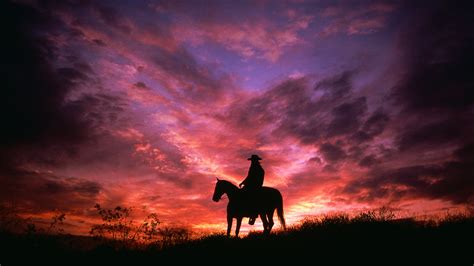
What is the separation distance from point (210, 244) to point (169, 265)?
2473 millimetres

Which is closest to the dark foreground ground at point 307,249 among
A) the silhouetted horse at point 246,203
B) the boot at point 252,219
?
the silhouetted horse at point 246,203

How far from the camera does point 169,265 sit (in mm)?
8391

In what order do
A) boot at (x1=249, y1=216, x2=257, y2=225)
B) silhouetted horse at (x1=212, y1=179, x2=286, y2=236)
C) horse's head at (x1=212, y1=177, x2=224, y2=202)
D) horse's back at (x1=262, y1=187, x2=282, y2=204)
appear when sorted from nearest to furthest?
silhouetted horse at (x1=212, y1=179, x2=286, y2=236) < boot at (x1=249, y1=216, x2=257, y2=225) < horse's head at (x1=212, y1=177, x2=224, y2=202) < horse's back at (x1=262, y1=187, x2=282, y2=204)

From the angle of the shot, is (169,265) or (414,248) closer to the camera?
(414,248)

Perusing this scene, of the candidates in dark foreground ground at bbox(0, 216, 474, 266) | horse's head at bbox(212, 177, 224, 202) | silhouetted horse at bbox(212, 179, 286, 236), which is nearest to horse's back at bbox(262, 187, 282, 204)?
silhouetted horse at bbox(212, 179, 286, 236)

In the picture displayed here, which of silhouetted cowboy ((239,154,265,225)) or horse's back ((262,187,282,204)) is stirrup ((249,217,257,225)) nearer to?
silhouetted cowboy ((239,154,265,225))

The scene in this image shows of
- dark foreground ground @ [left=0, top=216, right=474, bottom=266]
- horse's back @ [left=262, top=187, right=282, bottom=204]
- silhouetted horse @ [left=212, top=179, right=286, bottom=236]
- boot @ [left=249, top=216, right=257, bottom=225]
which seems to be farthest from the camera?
horse's back @ [left=262, top=187, right=282, bottom=204]

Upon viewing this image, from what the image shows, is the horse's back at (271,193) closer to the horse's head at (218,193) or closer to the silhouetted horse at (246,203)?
the silhouetted horse at (246,203)

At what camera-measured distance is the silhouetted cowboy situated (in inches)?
636

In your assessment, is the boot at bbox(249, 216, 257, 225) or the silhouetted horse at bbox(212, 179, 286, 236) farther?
the boot at bbox(249, 216, 257, 225)

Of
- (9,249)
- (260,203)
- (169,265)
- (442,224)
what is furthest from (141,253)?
(442,224)

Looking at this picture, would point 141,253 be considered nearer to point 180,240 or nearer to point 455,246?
point 180,240

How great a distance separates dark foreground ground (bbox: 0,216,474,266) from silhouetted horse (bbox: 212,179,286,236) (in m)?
3.99

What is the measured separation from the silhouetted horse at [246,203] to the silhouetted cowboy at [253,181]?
26cm
